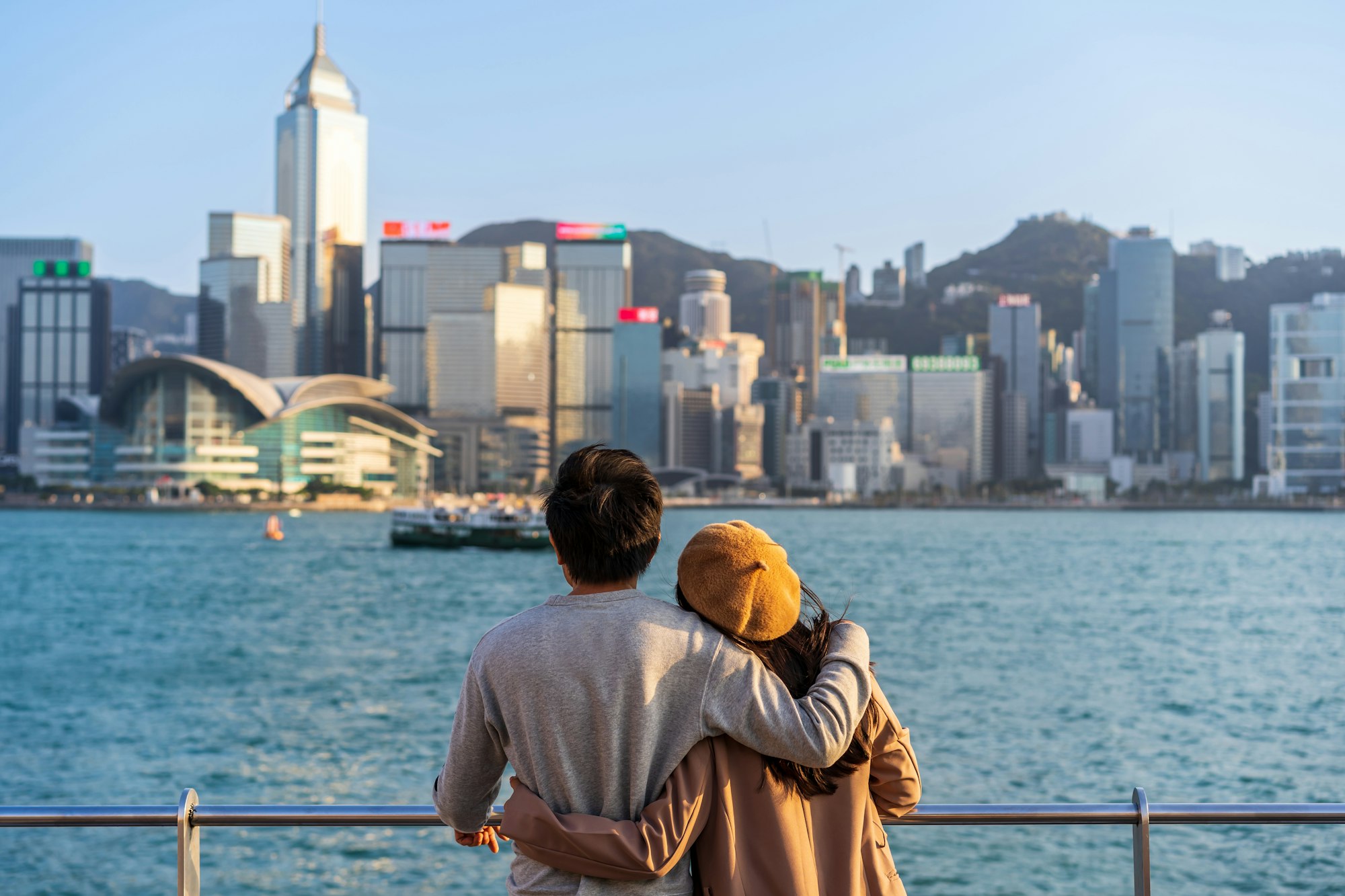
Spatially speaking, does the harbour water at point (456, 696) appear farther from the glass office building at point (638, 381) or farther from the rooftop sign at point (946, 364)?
the rooftop sign at point (946, 364)

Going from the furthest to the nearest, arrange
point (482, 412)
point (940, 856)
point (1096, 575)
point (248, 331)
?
point (248, 331) < point (482, 412) < point (1096, 575) < point (940, 856)

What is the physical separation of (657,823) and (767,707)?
221 millimetres

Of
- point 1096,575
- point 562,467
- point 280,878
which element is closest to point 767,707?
point 562,467

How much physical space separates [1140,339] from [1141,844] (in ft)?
561

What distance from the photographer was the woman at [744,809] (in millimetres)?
1708

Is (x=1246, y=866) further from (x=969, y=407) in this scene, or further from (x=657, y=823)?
(x=969, y=407)

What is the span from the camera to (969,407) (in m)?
156

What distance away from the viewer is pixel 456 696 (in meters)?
18.4

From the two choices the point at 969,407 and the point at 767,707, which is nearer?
the point at 767,707

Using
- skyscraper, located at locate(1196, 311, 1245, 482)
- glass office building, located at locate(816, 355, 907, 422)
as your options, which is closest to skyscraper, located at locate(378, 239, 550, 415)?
glass office building, located at locate(816, 355, 907, 422)

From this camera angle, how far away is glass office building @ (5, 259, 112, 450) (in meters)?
142

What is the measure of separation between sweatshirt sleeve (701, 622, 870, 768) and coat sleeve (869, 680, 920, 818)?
0.42ft

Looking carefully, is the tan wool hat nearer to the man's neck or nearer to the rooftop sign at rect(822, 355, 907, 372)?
the man's neck

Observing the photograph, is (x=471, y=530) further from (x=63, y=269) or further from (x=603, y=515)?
(x=63, y=269)
